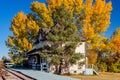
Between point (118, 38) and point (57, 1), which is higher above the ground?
point (57, 1)

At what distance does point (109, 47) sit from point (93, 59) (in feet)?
13.4

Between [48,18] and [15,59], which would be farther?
[15,59]

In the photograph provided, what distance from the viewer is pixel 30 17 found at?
176 ft

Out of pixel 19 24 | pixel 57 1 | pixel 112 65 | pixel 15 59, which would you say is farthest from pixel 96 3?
pixel 15 59

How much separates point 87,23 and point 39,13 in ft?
Answer: 26.2

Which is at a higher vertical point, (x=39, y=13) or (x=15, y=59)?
(x=39, y=13)

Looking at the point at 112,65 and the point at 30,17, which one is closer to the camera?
the point at 112,65

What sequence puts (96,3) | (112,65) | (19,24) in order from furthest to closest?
(19,24) → (96,3) → (112,65)

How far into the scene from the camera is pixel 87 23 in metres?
51.4

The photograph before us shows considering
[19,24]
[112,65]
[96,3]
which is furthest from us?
[19,24]

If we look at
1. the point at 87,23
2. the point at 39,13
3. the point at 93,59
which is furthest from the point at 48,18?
the point at 93,59

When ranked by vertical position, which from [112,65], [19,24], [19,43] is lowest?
[112,65]

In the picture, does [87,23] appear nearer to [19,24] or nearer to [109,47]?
[109,47]

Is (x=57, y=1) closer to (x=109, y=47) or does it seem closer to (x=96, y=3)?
(x=96, y=3)
